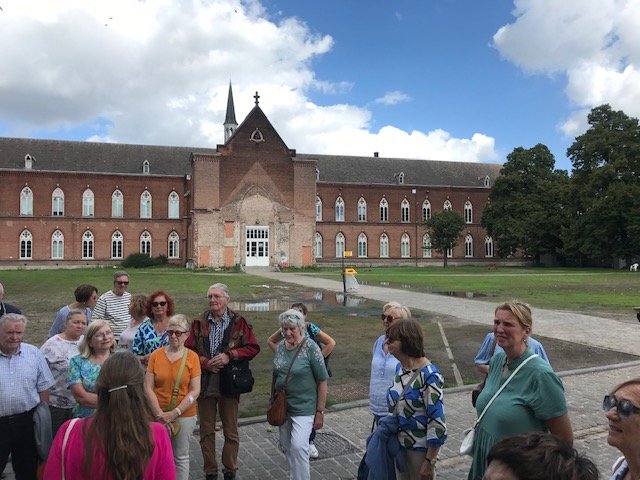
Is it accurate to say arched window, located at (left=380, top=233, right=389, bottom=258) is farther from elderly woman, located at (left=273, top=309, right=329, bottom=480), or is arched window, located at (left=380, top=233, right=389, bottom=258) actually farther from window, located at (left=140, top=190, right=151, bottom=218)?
elderly woman, located at (left=273, top=309, right=329, bottom=480)

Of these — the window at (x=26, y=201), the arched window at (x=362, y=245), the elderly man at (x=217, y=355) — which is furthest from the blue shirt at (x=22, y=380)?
the arched window at (x=362, y=245)

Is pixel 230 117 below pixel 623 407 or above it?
above

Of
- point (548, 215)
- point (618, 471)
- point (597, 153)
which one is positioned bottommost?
point (618, 471)

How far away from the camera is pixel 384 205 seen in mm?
67688

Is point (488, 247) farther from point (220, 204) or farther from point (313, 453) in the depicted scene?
point (313, 453)

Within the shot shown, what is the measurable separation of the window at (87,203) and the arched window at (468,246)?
45.3 metres

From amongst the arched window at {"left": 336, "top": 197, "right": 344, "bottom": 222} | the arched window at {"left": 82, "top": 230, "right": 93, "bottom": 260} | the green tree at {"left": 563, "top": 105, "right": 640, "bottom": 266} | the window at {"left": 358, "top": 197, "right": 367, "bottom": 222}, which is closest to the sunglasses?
the green tree at {"left": 563, "top": 105, "right": 640, "bottom": 266}

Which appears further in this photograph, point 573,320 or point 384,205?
point 384,205

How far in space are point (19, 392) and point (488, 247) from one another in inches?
2773

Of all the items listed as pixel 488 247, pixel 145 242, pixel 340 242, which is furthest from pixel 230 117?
pixel 488 247

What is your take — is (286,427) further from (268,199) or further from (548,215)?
(548,215)

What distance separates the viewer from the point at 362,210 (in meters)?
67.1

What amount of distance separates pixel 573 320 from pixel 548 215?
148ft

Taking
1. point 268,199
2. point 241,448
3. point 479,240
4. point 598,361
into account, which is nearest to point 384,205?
point 479,240
